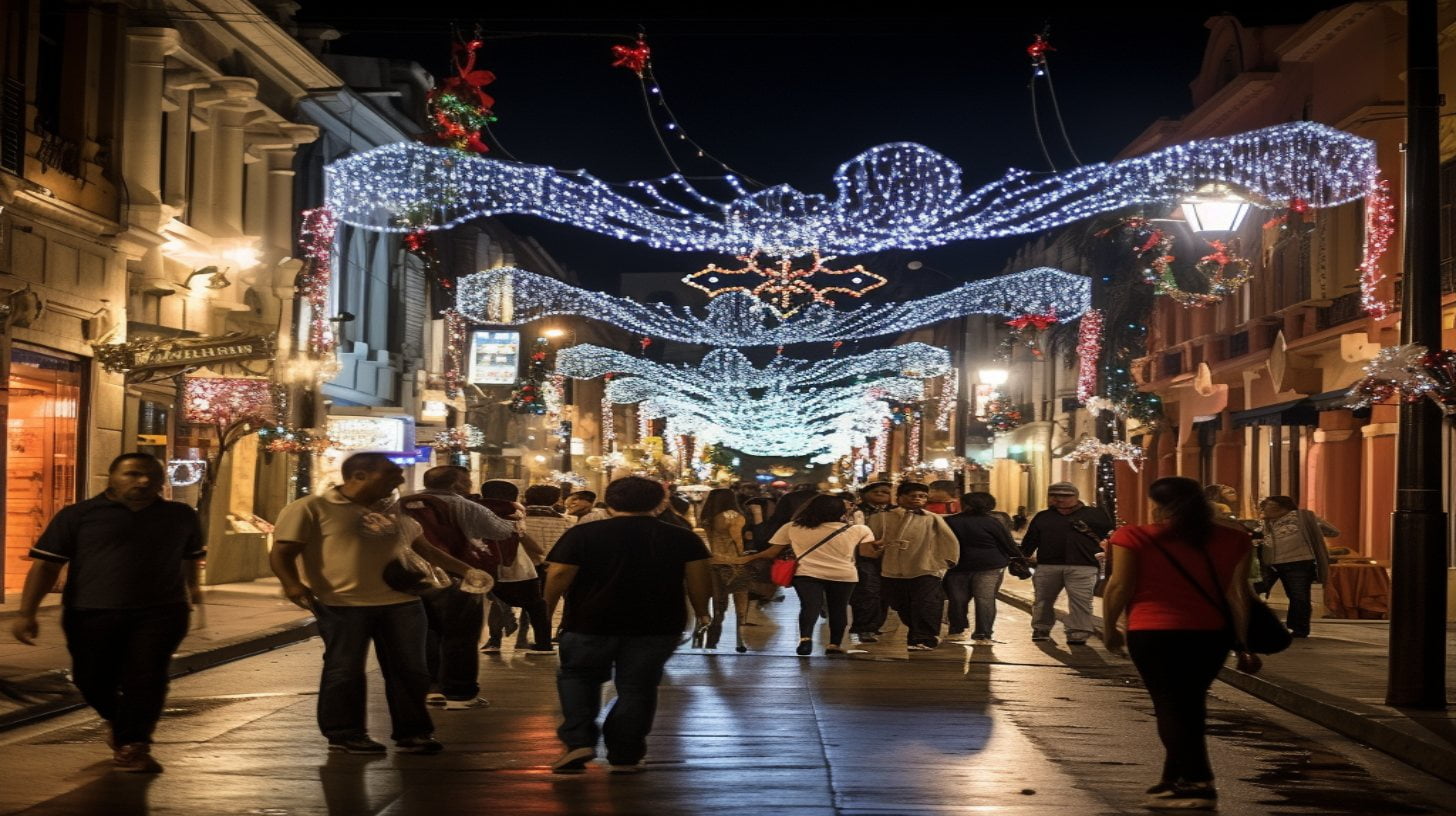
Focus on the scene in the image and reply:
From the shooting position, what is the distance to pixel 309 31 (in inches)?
1430

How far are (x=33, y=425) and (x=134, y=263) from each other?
3.53 meters

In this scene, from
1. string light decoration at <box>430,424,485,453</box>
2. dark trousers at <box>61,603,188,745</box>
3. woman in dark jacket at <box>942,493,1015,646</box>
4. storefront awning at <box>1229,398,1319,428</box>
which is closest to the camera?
dark trousers at <box>61,603,188,745</box>

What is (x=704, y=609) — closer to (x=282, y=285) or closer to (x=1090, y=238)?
(x=282, y=285)

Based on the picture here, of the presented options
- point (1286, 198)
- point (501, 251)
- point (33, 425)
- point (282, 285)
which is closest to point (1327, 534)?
point (1286, 198)

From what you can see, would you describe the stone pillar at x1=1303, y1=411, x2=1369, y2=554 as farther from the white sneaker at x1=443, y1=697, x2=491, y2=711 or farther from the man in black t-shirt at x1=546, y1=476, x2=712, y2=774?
the man in black t-shirt at x1=546, y1=476, x2=712, y2=774

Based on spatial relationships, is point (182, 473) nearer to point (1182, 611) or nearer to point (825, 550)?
point (825, 550)

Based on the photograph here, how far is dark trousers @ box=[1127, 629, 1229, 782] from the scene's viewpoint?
29.6 ft

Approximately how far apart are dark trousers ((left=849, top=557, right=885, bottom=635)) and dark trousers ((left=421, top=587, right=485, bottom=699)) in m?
7.09

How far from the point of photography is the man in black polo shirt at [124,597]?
983cm

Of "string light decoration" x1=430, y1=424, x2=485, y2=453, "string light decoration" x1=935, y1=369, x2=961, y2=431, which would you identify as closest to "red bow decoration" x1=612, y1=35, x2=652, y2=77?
"string light decoration" x1=430, y1=424, x2=485, y2=453

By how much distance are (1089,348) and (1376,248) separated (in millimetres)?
16580

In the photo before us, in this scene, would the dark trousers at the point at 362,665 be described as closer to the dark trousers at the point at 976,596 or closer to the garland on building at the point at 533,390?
the dark trousers at the point at 976,596

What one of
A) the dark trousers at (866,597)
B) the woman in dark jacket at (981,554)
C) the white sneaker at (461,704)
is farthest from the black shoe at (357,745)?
the woman in dark jacket at (981,554)

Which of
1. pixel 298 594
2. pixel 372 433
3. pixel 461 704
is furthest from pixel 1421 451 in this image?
pixel 372 433
